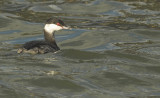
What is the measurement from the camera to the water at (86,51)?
9414mm

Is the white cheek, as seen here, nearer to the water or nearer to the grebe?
the grebe

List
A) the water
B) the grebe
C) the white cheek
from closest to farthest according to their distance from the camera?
1. the water
2. the grebe
3. the white cheek

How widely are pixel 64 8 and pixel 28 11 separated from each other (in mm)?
1505

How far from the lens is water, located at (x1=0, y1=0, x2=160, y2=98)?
941cm

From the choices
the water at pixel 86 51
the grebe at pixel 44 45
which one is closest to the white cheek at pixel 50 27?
the grebe at pixel 44 45

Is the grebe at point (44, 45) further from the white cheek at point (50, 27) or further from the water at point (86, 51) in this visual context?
the water at point (86, 51)

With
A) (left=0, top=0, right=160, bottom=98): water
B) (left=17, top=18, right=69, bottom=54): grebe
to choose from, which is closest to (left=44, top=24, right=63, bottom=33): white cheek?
(left=17, top=18, right=69, bottom=54): grebe

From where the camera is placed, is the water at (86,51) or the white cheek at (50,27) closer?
the water at (86,51)

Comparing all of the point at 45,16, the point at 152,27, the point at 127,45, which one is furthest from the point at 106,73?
the point at 45,16

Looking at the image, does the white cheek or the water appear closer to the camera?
the water

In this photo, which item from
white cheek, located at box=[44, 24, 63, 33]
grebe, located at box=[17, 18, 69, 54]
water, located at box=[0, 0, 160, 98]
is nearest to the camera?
water, located at box=[0, 0, 160, 98]

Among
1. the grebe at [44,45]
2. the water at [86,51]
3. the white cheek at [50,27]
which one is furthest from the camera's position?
the white cheek at [50,27]

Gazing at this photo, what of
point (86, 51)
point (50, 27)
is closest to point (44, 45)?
point (50, 27)

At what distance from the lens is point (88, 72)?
408 inches
